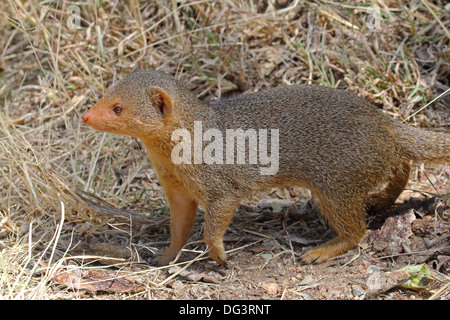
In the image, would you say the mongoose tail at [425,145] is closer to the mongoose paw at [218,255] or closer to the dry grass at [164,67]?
the dry grass at [164,67]

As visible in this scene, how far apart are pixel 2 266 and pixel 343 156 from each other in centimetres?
213

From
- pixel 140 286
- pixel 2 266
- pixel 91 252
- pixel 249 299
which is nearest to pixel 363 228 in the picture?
pixel 249 299

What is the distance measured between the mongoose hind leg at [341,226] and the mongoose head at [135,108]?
1.14 m

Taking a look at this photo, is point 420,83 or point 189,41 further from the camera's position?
point 189,41

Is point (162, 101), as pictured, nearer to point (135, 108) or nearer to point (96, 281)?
point (135, 108)

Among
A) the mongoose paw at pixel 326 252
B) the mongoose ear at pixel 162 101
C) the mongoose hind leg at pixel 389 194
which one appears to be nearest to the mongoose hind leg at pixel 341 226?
the mongoose paw at pixel 326 252

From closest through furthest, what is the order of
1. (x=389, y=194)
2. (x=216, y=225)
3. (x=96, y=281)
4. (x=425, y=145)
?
(x=96, y=281) < (x=216, y=225) < (x=425, y=145) < (x=389, y=194)

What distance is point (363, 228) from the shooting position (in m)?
3.40

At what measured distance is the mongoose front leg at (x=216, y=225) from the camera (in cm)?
328

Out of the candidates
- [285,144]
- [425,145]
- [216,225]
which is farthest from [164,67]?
[425,145]

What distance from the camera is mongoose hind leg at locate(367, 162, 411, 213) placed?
3.60 m

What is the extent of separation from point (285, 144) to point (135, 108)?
3.20ft

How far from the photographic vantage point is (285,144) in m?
3.33
